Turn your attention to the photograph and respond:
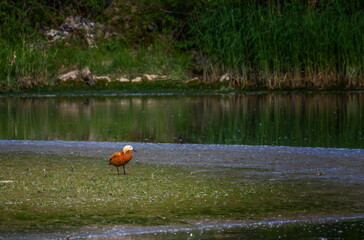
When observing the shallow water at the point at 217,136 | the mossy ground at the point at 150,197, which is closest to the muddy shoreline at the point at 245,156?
the shallow water at the point at 217,136

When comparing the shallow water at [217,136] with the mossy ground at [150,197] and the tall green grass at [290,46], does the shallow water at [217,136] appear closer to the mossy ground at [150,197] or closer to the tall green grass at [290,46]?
the mossy ground at [150,197]

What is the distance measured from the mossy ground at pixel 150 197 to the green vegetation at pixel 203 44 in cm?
1444

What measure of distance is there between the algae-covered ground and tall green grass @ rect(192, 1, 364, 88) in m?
12.6

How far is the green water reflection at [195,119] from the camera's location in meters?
16.1

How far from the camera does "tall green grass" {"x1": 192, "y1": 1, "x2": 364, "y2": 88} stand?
25188mm

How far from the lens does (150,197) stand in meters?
9.34

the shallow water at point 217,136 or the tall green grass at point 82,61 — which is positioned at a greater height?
the tall green grass at point 82,61

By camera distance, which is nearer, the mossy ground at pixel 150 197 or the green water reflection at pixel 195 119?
the mossy ground at pixel 150 197

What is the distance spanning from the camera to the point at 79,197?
368 inches

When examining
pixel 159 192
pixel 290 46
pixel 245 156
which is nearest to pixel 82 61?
pixel 290 46

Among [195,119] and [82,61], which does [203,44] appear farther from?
[195,119]

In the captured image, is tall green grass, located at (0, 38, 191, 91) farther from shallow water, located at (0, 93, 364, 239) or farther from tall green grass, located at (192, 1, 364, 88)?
tall green grass, located at (192, 1, 364, 88)

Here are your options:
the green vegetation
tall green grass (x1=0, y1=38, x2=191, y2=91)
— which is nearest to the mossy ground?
the green vegetation

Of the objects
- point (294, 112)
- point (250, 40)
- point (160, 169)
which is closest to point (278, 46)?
point (250, 40)
